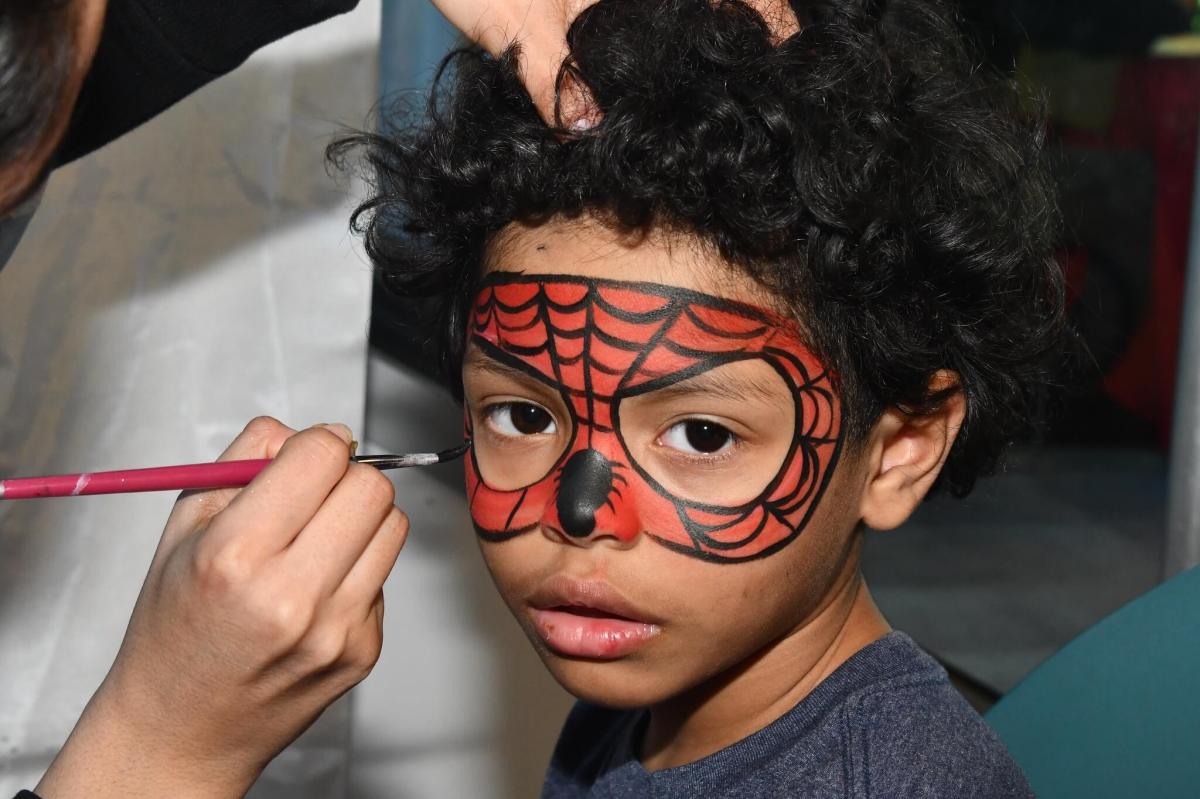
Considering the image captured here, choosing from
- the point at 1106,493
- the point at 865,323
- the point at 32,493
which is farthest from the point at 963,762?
the point at 1106,493

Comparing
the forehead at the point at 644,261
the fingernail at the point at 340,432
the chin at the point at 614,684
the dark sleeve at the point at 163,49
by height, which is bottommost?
the chin at the point at 614,684

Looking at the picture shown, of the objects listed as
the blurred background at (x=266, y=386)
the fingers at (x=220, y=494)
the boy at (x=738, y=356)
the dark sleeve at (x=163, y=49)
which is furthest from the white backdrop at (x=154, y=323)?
the fingers at (x=220, y=494)

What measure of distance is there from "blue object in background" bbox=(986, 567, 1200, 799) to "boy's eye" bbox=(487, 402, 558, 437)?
45 cm

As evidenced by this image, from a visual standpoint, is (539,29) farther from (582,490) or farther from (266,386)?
(266,386)

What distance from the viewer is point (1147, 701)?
0.93 meters

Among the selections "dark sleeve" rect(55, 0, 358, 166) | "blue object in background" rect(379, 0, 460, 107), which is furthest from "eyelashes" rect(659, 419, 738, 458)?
"blue object in background" rect(379, 0, 460, 107)

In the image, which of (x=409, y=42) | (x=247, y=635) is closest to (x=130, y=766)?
(x=247, y=635)

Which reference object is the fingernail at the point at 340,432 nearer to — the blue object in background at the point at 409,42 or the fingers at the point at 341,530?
the fingers at the point at 341,530

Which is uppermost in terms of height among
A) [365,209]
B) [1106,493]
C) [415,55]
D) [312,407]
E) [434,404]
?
[365,209]

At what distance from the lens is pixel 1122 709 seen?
94 centimetres

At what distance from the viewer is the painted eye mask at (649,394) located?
83 cm

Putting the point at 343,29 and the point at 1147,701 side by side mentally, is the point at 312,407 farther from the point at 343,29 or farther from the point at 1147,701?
the point at 1147,701

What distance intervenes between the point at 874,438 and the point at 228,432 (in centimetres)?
69

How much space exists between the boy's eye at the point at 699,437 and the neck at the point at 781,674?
0.16 meters
